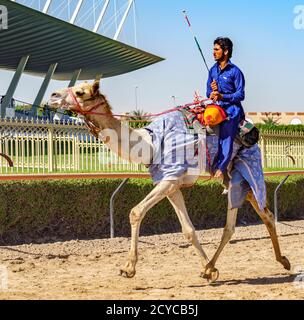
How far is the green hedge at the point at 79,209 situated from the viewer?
11.1m

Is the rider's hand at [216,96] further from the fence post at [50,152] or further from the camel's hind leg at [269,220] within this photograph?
the fence post at [50,152]

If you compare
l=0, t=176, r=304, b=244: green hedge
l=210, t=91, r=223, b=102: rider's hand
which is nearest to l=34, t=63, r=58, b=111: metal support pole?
l=0, t=176, r=304, b=244: green hedge

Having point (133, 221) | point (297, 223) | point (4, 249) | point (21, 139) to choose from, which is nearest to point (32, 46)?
point (21, 139)

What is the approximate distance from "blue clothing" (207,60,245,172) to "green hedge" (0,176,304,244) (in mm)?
4297

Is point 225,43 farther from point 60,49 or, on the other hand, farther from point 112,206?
point 60,49

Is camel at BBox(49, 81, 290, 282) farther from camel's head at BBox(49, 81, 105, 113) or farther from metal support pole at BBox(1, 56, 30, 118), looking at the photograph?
metal support pole at BBox(1, 56, 30, 118)

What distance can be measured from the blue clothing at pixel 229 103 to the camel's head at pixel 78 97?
1303 mm

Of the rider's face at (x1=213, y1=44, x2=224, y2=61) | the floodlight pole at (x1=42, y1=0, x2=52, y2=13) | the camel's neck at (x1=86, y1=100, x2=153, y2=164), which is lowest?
the camel's neck at (x1=86, y1=100, x2=153, y2=164)

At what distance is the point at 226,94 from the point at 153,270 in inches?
93.1

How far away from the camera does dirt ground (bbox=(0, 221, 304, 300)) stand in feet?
22.0

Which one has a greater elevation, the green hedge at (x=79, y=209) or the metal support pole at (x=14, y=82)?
the metal support pole at (x=14, y=82)

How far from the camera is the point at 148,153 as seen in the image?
7.36m

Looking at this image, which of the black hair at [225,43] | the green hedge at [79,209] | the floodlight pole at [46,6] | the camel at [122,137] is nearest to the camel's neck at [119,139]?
the camel at [122,137]

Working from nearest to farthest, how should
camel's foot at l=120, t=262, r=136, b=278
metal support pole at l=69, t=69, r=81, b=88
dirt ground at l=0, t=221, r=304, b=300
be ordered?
1. dirt ground at l=0, t=221, r=304, b=300
2. camel's foot at l=120, t=262, r=136, b=278
3. metal support pole at l=69, t=69, r=81, b=88
